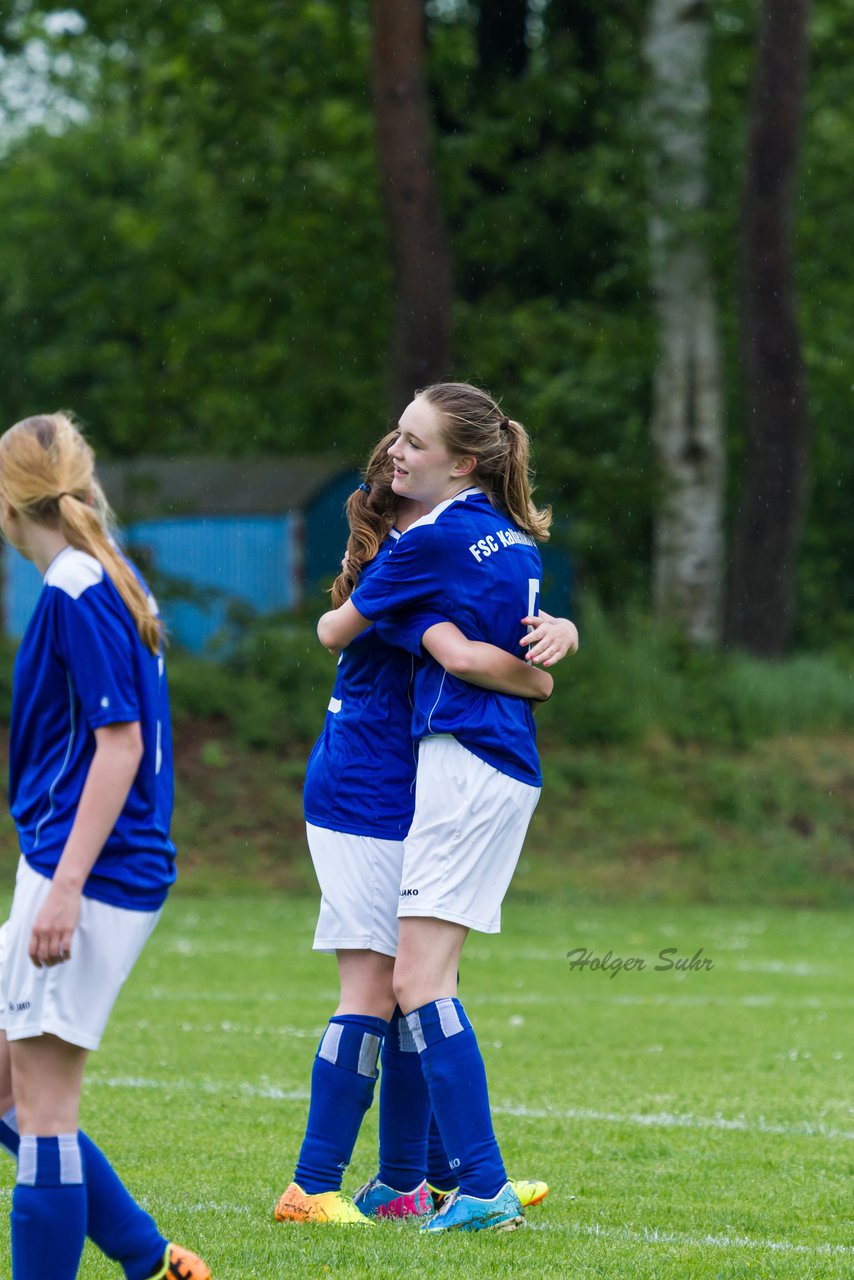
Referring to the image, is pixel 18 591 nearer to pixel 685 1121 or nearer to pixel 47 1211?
pixel 685 1121

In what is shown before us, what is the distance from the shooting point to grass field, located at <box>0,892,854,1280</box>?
4629 millimetres

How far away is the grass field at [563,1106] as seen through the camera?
463 cm

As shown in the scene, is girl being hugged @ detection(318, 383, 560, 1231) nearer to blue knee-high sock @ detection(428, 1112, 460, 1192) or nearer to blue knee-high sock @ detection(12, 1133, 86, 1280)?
blue knee-high sock @ detection(428, 1112, 460, 1192)

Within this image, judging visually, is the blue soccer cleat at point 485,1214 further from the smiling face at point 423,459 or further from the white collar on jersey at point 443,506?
the smiling face at point 423,459

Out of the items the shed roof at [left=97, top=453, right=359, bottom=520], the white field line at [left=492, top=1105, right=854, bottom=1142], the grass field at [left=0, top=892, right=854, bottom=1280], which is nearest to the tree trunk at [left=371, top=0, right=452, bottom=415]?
the shed roof at [left=97, top=453, right=359, bottom=520]

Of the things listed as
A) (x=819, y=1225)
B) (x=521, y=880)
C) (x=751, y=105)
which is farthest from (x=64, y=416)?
(x=751, y=105)

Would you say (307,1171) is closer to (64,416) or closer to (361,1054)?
(361,1054)

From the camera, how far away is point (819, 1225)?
5.04 metres

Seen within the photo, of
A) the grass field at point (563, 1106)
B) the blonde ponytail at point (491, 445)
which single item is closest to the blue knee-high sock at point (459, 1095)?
the grass field at point (563, 1106)

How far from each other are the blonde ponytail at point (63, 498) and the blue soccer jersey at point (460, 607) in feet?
3.63

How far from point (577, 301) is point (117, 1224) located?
21.9m

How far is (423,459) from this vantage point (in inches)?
193

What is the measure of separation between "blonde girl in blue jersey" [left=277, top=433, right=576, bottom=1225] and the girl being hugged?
0.10 m

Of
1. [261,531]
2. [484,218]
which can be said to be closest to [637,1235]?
[484,218]
